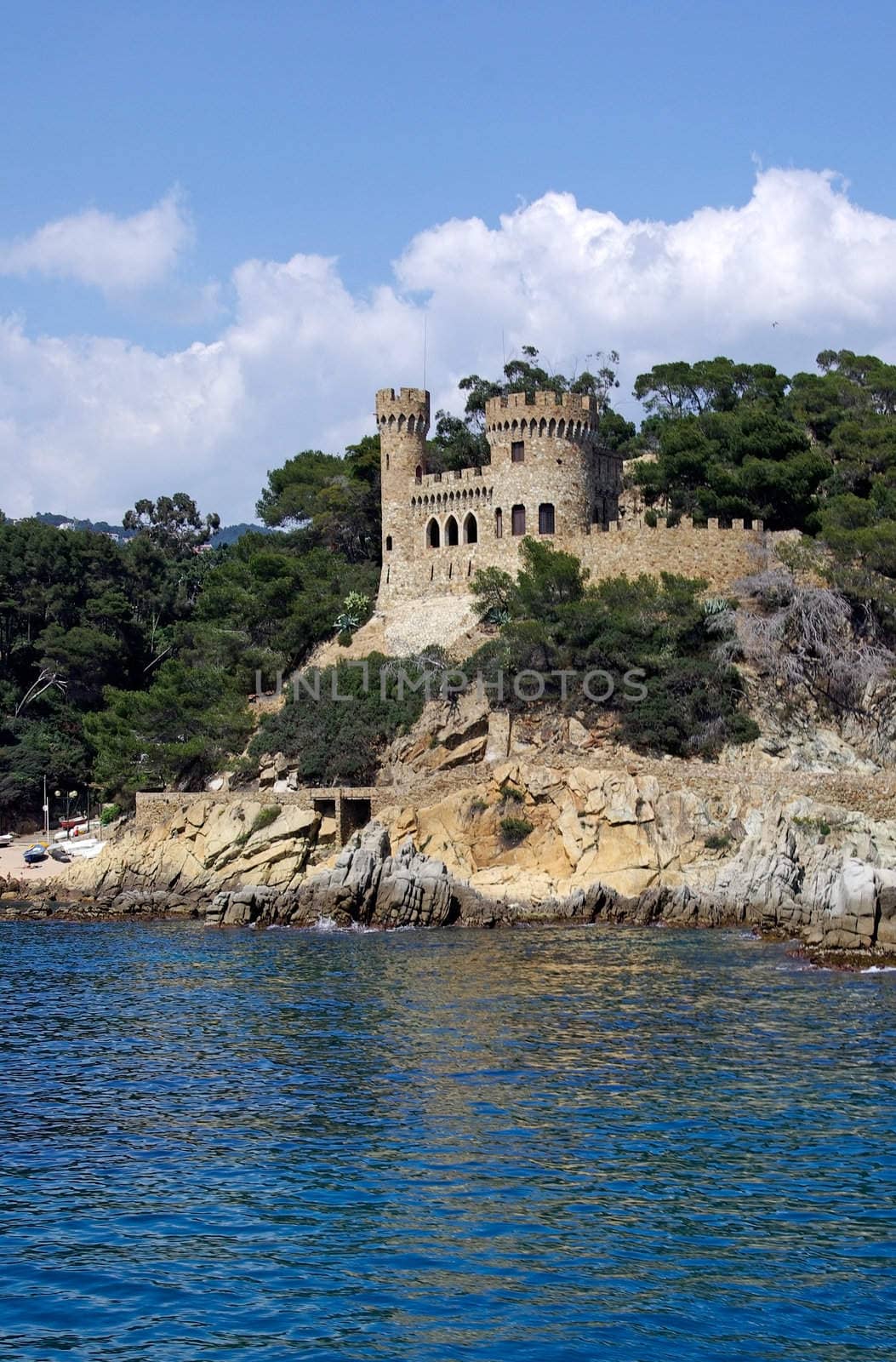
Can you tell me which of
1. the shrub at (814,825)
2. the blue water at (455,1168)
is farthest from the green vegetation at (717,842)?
the blue water at (455,1168)

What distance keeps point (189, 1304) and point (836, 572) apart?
35310 mm

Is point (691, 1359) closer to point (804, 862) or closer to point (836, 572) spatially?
point (804, 862)

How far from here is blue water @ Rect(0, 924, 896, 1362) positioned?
1220 cm

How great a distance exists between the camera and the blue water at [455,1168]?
480 inches

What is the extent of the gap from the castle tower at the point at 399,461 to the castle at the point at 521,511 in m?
0.03

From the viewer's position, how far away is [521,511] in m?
50.6

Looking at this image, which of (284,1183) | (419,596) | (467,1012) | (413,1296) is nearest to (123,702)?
(419,596)

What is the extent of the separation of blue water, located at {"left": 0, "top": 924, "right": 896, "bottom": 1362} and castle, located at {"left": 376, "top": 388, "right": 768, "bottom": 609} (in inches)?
837

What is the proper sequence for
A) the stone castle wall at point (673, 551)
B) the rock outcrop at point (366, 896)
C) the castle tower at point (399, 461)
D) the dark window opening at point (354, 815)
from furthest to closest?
1. the castle tower at point (399, 461)
2. the stone castle wall at point (673, 551)
3. the dark window opening at point (354, 815)
4. the rock outcrop at point (366, 896)

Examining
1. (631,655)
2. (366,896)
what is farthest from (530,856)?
(631,655)

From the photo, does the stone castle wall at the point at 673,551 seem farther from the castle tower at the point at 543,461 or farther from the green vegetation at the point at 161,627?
the green vegetation at the point at 161,627

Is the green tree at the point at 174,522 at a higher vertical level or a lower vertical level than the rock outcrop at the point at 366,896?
higher

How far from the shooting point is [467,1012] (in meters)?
24.1

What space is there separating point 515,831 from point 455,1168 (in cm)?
2253
